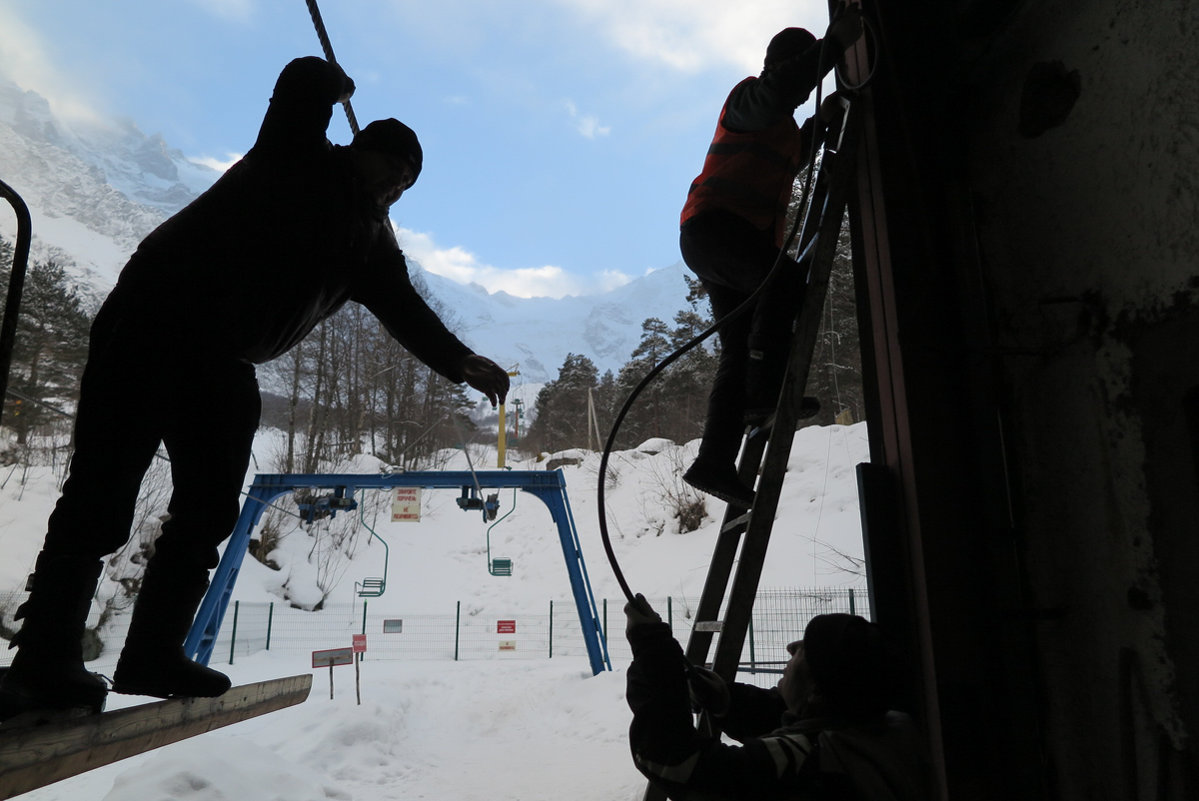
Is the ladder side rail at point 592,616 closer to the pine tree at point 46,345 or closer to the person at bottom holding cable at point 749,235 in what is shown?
the person at bottom holding cable at point 749,235

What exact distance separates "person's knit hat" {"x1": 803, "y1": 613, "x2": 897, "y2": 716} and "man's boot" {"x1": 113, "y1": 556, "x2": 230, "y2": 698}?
1.15 m

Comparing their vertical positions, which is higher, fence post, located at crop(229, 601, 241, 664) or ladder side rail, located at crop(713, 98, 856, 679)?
ladder side rail, located at crop(713, 98, 856, 679)

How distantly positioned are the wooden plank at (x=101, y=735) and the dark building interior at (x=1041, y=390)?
141cm

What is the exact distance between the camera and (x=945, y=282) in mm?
1467

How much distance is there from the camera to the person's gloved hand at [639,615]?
4.06ft

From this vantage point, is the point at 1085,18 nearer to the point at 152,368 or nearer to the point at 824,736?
the point at 824,736

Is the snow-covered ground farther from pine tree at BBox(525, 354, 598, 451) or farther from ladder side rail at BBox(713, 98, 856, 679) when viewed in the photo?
pine tree at BBox(525, 354, 598, 451)

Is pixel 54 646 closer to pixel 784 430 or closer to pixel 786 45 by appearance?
pixel 784 430

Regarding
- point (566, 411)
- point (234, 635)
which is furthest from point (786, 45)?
point (566, 411)

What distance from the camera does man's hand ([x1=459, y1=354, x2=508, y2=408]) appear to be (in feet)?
5.88

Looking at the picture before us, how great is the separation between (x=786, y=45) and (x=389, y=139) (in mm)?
1018

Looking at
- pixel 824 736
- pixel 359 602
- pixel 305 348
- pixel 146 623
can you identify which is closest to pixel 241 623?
pixel 359 602

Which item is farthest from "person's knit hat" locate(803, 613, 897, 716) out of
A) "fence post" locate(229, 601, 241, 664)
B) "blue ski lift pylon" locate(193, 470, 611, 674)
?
"fence post" locate(229, 601, 241, 664)

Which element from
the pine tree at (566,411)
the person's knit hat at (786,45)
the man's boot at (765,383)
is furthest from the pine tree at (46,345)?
the pine tree at (566,411)
